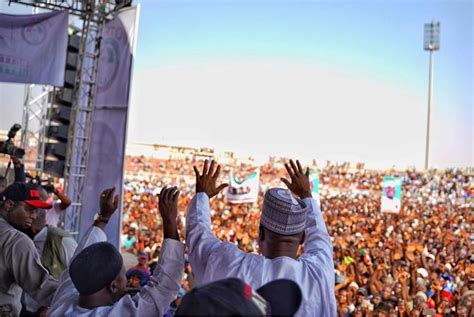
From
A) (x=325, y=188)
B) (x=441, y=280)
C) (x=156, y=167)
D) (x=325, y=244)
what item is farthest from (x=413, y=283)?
(x=156, y=167)

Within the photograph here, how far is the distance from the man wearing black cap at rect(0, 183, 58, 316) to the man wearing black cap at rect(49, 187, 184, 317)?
498mm

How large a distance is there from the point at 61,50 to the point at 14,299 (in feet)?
14.4

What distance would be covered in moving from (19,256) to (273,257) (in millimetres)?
1262

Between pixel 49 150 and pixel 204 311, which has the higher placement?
pixel 49 150

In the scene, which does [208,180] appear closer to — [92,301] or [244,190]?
[92,301]

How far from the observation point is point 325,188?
1315 inches

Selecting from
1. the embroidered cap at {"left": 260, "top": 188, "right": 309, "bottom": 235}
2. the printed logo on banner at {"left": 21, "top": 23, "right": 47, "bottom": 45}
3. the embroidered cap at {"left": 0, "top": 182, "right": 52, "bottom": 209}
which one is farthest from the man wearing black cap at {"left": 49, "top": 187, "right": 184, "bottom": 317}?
the printed logo on banner at {"left": 21, "top": 23, "right": 47, "bottom": 45}

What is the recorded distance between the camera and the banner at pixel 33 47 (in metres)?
5.83

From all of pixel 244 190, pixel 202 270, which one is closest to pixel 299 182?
pixel 202 270

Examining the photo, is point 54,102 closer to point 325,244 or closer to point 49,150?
point 49,150

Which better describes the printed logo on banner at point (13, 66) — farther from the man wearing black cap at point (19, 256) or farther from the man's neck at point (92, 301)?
the man's neck at point (92, 301)

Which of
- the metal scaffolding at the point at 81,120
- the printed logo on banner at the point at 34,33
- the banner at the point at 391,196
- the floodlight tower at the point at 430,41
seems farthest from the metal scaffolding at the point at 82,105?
the floodlight tower at the point at 430,41

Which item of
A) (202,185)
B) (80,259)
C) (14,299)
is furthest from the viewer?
(14,299)

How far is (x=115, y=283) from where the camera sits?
5.93 ft
